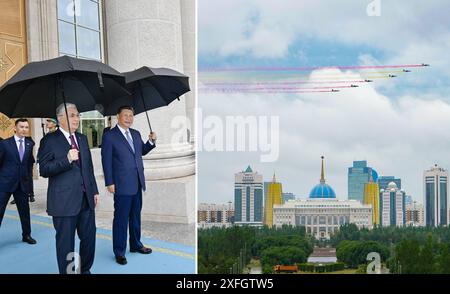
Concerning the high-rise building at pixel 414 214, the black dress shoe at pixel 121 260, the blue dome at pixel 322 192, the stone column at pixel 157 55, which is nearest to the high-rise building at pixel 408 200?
the high-rise building at pixel 414 214

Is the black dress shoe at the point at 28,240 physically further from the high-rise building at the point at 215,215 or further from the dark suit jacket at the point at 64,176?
the high-rise building at the point at 215,215

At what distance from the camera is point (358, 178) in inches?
152

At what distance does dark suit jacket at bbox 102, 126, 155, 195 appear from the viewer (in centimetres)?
348

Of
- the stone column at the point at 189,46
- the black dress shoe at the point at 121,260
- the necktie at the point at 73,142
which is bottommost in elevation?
the black dress shoe at the point at 121,260

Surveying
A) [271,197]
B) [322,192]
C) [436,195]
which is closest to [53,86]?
[271,197]

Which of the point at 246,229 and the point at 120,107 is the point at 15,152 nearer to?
the point at 120,107

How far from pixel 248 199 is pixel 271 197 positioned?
0.76ft

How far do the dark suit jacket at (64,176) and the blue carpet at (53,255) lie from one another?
0.65m

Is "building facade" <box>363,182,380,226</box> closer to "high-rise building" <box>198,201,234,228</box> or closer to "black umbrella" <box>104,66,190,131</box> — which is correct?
"high-rise building" <box>198,201,234,228</box>

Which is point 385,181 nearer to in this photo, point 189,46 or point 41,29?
point 189,46

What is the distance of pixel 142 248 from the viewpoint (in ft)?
12.5

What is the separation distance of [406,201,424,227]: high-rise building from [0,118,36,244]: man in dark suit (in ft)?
11.9

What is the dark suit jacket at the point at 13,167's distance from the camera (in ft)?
12.4

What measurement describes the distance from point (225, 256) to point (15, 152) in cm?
228
